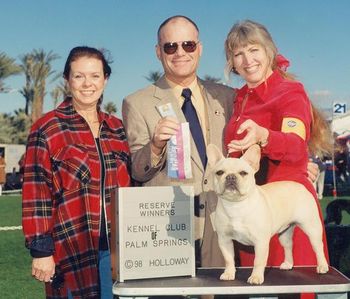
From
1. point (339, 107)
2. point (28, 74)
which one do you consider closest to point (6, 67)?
point (28, 74)

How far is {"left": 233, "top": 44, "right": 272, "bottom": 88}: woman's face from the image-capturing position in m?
3.06

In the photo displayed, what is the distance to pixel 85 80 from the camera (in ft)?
11.8

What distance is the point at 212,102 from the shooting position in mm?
3721

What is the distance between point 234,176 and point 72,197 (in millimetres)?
1210

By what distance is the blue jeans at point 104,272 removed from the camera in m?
3.51

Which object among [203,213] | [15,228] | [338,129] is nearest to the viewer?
[203,213]

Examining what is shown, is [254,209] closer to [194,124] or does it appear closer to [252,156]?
[252,156]

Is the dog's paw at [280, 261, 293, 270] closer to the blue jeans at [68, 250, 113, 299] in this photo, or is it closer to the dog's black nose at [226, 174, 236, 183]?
the dog's black nose at [226, 174, 236, 183]

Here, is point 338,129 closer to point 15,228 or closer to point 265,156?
point 15,228

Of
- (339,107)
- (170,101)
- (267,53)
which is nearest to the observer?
(267,53)

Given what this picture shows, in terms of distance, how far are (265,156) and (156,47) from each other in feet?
3.75

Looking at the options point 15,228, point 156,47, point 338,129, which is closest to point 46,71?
point 338,129

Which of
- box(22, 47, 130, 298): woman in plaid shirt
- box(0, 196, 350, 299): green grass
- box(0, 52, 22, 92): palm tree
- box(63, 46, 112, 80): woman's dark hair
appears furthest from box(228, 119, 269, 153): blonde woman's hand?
box(0, 52, 22, 92): palm tree

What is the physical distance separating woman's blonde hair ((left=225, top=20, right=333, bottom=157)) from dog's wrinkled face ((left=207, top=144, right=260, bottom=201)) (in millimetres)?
645
